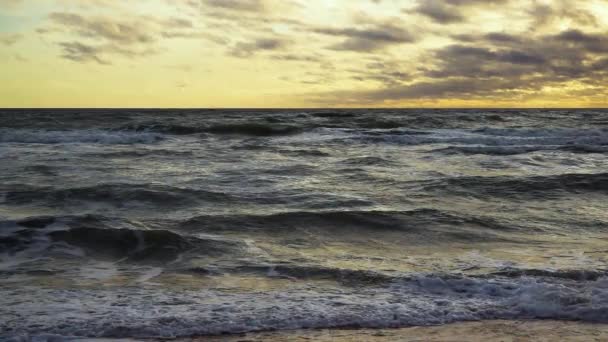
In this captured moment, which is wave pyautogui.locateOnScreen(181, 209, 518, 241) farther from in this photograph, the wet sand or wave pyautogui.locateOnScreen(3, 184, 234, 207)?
the wet sand

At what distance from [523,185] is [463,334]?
28.1ft

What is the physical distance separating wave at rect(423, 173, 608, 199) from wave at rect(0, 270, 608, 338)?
6.05 m

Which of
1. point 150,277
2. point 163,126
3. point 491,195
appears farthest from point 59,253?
point 163,126

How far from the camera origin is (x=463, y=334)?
4242 mm

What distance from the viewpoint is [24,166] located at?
586 inches

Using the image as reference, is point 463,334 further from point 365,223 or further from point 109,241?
point 109,241

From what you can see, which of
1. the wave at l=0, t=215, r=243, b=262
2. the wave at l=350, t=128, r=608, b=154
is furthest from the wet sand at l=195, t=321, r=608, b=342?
the wave at l=350, t=128, r=608, b=154

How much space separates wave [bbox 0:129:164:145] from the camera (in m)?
24.3

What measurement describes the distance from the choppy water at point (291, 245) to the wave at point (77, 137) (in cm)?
883

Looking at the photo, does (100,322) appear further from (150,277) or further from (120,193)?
(120,193)

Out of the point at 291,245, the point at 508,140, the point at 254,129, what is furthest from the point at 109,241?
the point at 254,129

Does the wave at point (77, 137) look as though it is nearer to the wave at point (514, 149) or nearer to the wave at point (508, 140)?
the wave at point (508, 140)

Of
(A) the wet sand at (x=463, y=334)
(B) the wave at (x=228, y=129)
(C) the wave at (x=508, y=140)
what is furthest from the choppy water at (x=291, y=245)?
(B) the wave at (x=228, y=129)

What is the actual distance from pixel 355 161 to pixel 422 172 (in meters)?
3.04
